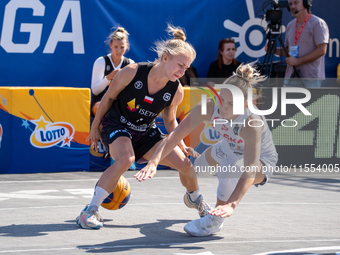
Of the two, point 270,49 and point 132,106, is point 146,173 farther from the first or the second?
point 270,49

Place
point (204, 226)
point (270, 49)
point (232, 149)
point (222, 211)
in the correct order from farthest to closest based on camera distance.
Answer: point (270, 49) < point (232, 149) < point (204, 226) < point (222, 211)

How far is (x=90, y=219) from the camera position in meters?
4.61

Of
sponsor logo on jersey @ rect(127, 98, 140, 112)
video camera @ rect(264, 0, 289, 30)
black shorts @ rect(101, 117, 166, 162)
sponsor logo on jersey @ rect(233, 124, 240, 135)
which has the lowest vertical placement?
black shorts @ rect(101, 117, 166, 162)

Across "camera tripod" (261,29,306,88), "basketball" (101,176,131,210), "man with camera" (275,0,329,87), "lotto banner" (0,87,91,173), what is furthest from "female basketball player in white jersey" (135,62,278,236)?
"camera tripod" (261,29,306,88)

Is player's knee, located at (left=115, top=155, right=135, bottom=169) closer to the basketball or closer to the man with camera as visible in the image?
the basketball

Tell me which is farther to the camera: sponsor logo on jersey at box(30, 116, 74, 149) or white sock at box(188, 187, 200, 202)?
sponsor logo on jersey at box(30, 116, 74, 149)

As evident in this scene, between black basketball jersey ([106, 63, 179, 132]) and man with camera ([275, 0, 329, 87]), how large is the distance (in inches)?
184

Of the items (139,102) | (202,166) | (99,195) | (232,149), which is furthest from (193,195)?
(139,102)

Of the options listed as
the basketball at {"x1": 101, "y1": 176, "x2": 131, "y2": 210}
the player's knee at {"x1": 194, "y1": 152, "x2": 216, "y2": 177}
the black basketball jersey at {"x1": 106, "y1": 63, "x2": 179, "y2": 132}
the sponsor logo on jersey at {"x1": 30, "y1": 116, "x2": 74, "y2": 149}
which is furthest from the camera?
the sponsor logo on jersey at {"x1": 30, "y1": 116, "x2": 74, "y2": 149}

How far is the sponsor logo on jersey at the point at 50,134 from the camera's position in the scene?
8148 mm

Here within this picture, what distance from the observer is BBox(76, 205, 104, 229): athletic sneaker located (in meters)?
4.61

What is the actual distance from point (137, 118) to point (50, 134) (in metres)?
3.60

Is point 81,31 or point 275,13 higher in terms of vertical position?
point 275,13

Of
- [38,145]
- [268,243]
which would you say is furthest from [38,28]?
[268,243]
